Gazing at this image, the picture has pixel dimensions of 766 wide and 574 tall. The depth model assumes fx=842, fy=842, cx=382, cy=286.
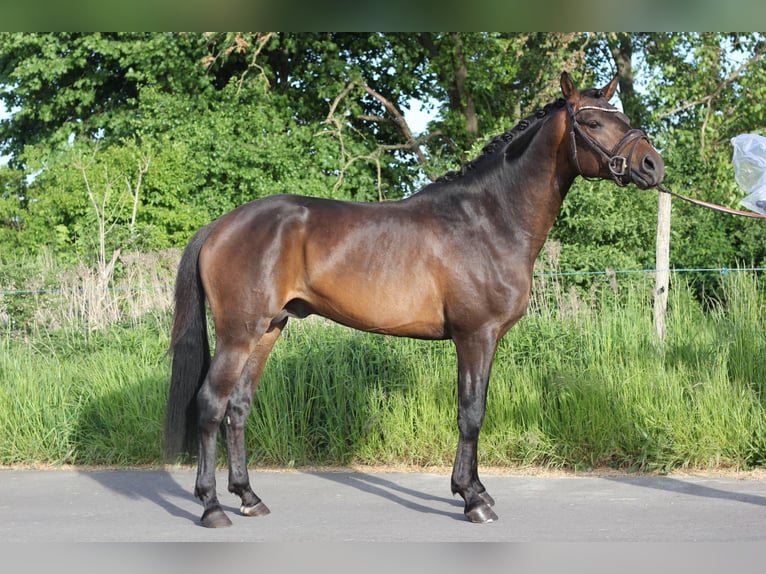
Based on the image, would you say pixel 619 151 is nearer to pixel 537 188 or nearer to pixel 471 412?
pixel 537 188

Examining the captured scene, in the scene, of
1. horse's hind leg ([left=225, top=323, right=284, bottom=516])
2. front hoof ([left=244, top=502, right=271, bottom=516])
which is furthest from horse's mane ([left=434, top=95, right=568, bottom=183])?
front hoof ([left=244, top=502, right=271, bottom=516])

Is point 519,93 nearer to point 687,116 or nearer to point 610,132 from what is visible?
point 687,116

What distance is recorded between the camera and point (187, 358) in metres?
5.34

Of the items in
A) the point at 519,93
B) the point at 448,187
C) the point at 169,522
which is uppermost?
the point at 519,93

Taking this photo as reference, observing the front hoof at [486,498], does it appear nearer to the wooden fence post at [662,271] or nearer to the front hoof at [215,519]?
the front hoof at [215,519]

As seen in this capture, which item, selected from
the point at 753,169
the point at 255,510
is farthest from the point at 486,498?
the point at 753,169

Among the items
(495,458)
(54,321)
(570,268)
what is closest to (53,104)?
(54,321)

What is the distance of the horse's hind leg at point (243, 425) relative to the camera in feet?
17.1

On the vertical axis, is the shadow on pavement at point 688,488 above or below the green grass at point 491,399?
below

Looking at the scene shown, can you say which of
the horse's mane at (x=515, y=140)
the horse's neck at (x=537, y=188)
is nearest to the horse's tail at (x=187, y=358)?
the horse's mane at (x=515, y=140)

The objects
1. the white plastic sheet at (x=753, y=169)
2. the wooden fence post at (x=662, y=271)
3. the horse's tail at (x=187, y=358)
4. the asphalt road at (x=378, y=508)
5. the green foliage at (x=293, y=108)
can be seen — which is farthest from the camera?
the green foliage at (x=293, y=108)

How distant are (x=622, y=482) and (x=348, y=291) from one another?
2453mm

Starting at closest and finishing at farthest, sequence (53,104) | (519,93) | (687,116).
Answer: (687,116) → (519,93) → (53,104)

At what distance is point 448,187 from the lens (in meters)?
5.36
